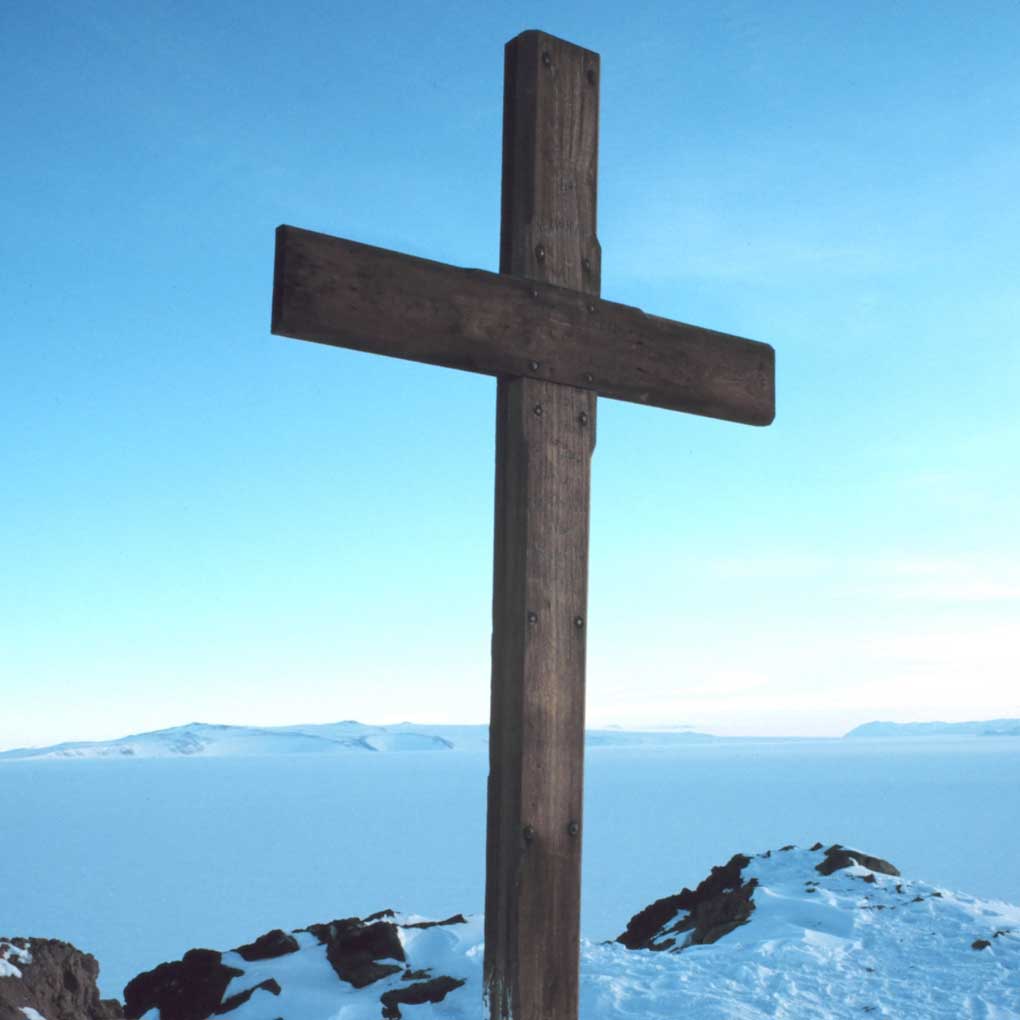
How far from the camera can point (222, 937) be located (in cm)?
3142

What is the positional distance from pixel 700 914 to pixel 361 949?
3.28 meters

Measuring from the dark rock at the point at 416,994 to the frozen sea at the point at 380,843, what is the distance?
738 centimetres

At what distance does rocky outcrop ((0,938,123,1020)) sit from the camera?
461 centimetres

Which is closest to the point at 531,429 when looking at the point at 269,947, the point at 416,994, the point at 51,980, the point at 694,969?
the point at 51,980

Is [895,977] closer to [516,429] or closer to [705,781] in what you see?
[516,429]

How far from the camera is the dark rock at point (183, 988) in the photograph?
6.45 metres

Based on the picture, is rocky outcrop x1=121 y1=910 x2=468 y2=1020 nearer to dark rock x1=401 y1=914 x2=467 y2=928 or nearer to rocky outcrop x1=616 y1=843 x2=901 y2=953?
dark rock x1=401 y1=914 x2=467 y2=928

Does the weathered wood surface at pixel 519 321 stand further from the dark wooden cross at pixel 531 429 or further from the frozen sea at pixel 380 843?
the frozen sea at pixel 380 843

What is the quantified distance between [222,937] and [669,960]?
27.8 metres

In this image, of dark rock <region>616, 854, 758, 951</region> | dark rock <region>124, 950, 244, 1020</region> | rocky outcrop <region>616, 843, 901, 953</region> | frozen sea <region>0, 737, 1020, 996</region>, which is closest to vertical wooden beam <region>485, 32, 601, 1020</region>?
dark rock <region>124, 950, 244, 1020</region>

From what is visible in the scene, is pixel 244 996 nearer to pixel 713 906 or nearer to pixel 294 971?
pixel 294 971

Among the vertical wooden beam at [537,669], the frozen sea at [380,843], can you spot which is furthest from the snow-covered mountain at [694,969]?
the frozen sea at [380,843]

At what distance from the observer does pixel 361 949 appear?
6.87 m

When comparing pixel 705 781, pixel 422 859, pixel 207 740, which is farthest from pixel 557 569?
pixel 207 740
